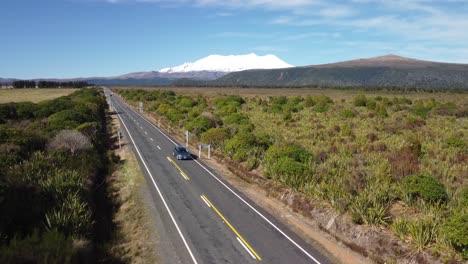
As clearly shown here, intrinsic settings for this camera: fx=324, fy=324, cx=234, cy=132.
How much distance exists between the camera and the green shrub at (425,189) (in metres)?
16.3

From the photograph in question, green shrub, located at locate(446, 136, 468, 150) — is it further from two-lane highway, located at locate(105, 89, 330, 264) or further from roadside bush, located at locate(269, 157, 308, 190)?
two-lane highway, located at locate(105, 89, 330, 264)

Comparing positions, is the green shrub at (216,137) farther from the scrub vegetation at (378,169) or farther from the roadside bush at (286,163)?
the roadside bush at (286,163)

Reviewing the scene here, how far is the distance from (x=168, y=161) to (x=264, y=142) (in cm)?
952

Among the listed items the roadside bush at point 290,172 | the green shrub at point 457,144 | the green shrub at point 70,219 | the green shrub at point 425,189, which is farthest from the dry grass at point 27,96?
the green shrub at point 425,189

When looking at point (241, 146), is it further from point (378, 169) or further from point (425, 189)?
point (425, 189)

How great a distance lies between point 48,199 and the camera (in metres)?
16.2

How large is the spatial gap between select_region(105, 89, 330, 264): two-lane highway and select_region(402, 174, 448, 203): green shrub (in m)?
6.69

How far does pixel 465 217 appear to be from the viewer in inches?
497

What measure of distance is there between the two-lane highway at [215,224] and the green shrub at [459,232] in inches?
197

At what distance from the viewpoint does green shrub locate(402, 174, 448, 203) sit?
16.3 m

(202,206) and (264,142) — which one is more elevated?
(264,142)

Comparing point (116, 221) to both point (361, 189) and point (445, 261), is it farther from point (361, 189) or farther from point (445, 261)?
point (445, 261)

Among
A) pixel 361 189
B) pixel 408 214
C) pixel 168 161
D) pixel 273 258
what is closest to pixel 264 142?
pixel 168 161

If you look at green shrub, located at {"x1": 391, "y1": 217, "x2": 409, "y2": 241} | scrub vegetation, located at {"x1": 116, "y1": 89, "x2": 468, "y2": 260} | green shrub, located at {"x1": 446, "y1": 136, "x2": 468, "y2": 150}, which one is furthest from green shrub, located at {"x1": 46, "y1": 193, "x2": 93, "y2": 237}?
green shrub, located at {"x1": 446, "y1": 136, "x2": 468, "y2": 150}
